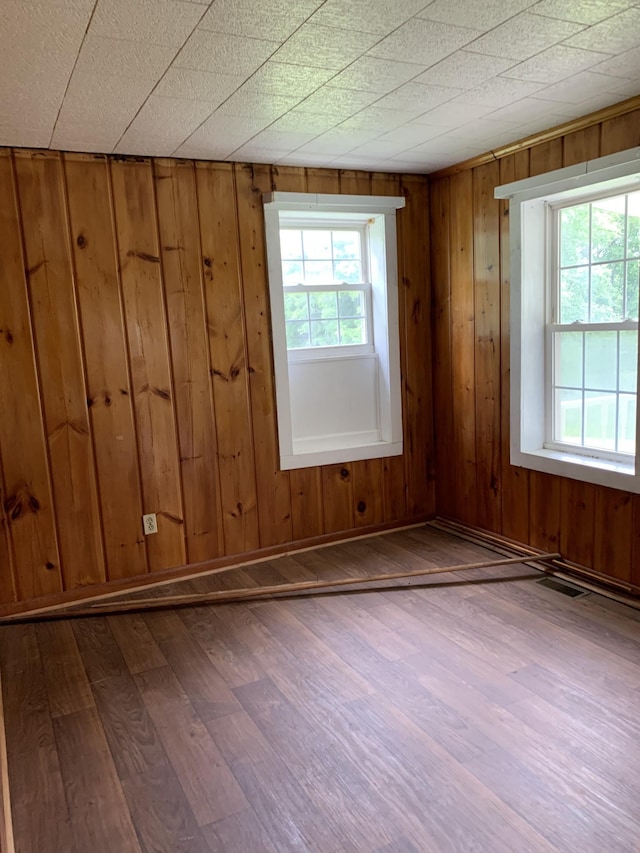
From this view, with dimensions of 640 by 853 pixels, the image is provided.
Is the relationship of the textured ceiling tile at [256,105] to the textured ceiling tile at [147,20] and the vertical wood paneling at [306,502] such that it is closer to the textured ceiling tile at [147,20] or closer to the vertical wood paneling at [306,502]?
the textured ceiling tile at [147,20]

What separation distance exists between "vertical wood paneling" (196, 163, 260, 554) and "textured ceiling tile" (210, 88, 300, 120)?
2.67 feet

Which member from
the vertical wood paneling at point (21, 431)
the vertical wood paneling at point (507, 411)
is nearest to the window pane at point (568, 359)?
the vertical wood paneling at point (507, 411)

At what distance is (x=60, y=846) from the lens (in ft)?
5.60

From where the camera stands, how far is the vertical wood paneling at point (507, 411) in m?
3.43

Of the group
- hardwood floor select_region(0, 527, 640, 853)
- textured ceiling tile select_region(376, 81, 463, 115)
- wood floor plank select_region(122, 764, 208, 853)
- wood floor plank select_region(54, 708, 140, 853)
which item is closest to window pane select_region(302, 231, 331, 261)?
textured ceiling tile select_region(376, 81, 463, 115)

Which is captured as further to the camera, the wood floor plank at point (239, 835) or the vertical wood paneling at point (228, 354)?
the vertical wood paneling at point (228, 354)

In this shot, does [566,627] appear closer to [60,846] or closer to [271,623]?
[271,623]

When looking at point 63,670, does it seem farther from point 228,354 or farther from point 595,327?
point 595,327

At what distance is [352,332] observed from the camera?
160 inches

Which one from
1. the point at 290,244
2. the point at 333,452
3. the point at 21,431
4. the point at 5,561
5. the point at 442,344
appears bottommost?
the point at 5,561

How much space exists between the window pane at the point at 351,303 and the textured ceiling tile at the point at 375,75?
1641mm

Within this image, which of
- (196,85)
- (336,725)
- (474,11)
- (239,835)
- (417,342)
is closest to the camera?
(239,835)

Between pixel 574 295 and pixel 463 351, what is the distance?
80 cm

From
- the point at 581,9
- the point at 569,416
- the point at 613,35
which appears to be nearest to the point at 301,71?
the point at 581,9
